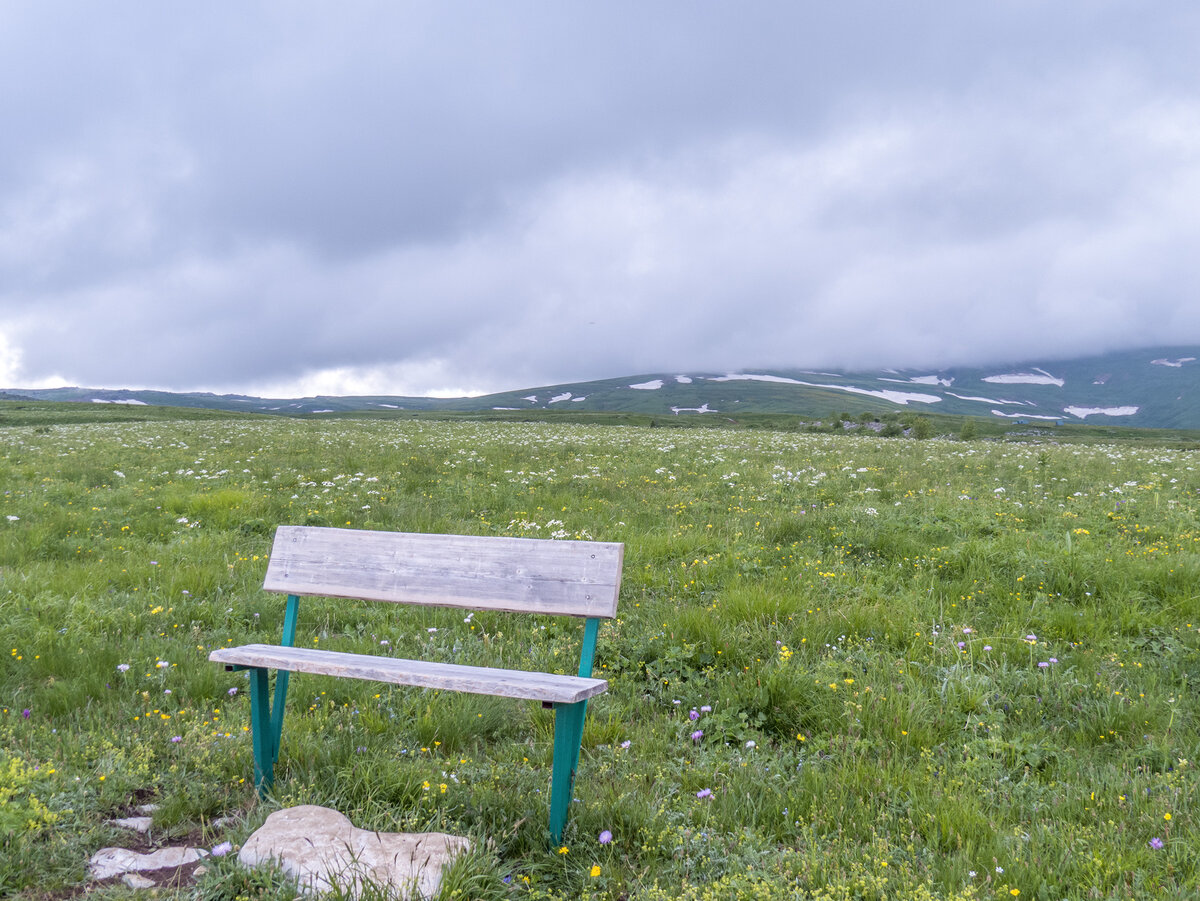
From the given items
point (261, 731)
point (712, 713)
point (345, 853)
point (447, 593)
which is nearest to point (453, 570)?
point (447, 593)

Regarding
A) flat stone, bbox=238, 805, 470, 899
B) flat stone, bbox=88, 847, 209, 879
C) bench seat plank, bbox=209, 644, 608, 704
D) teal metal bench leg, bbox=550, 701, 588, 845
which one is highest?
bench seat plank, bbox=209, 644, 608, 704

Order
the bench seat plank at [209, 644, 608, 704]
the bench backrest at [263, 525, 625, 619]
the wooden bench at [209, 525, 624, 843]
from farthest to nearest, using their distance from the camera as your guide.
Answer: the bench backrest at [263, 525, 625, 619], the wooden bench at [209, 525, 624, 843], the bench seat plank at [209, 644, 608, 704]

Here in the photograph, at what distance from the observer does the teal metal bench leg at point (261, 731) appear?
375cm

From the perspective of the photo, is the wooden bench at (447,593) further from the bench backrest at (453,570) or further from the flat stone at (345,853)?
the flat stone at (345,853)

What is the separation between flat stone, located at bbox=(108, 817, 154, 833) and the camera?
3.46m

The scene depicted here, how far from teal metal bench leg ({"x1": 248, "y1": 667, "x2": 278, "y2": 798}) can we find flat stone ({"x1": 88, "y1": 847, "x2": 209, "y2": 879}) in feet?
1.50

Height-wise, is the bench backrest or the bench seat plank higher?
the bench backrest

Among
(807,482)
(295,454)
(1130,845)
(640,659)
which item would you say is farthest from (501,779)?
(295,454)

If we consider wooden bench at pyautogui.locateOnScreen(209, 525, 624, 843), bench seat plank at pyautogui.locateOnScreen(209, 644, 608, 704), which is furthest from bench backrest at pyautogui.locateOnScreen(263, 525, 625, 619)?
bench seat plank at pyautogui.locateOnScreen(209, 644, 608, 704)

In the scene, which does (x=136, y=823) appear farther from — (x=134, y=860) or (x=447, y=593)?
(x=447, y=593)

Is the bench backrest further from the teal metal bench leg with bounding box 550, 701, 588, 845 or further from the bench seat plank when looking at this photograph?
the teal metal bench leg with bounding box 550, 701, 588, 845

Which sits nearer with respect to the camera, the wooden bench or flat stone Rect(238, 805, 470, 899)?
flat stone Rect(238, 805, 470, 899)

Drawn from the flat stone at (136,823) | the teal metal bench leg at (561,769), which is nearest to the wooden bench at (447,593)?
the teal metal bench leg at (561,769)

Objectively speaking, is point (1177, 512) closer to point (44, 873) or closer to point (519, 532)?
point (519, 532)
